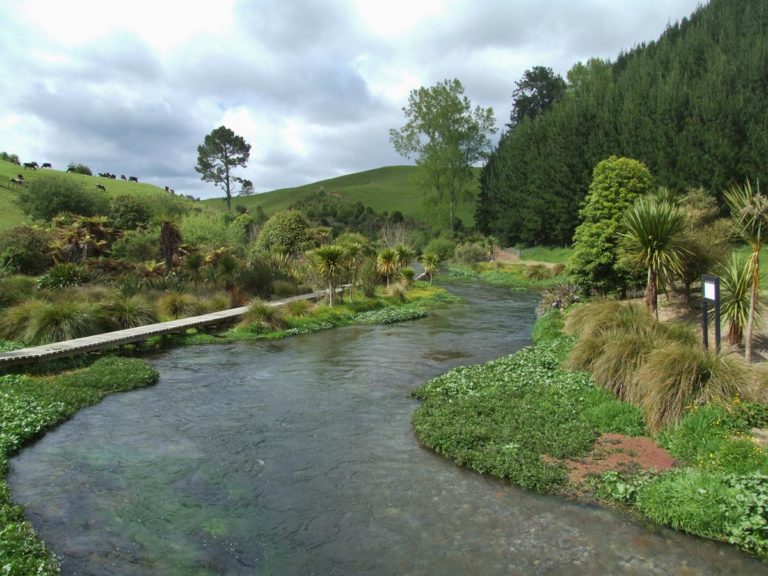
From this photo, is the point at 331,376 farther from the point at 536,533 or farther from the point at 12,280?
the point at 12,280

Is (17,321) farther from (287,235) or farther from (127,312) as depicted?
(287,235)

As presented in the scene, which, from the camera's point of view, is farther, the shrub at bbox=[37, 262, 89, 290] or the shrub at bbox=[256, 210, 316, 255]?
the shrub at bbox=[256, 210, 316, 255]

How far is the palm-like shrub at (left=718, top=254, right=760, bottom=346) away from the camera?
1222 cm

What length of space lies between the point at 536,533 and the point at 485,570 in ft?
3.44

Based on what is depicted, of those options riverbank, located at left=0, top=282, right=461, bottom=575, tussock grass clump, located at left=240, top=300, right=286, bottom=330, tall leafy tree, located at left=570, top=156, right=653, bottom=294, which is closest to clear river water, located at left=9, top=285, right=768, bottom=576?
riverbank, located at left=0, top=282, right=461, bottom=575

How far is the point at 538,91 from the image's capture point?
87.9 metres

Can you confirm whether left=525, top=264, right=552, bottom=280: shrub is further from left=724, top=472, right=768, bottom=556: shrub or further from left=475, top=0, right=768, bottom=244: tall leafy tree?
left=724, top=472, right=768, bottom=556: shrub

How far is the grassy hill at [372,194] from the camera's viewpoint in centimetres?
10356

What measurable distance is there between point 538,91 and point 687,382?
3479 inches

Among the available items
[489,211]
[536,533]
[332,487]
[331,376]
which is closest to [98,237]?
[331,376]

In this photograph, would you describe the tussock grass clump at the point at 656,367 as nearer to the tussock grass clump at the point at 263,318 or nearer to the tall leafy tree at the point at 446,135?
the tussock grass clump at the point at 263,318

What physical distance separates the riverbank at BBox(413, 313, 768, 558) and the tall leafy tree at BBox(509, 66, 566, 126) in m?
83.4

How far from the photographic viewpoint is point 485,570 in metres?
5.82

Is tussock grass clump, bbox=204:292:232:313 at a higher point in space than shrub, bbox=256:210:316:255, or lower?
lower
